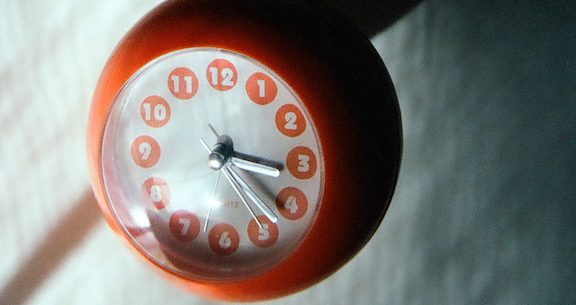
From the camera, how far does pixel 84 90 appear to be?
88cm

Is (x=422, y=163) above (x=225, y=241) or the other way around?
above

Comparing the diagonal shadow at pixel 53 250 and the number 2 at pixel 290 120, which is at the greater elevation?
the number 2 at pixel 290 120

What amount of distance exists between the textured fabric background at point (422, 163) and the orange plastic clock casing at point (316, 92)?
0.17 meters

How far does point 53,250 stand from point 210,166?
→ 35cm

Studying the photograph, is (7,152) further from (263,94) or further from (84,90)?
(263,94)

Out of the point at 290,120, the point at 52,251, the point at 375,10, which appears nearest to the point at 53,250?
the point at 52,251

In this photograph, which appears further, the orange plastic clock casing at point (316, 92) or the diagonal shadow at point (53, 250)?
the diagonal shadow at point (53, 250)

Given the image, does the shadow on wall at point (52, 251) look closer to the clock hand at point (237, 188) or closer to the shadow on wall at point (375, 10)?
the clock hand at point (237, 188)

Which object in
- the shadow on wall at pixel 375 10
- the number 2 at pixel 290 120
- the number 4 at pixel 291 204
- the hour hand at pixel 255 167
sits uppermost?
the shadow on wall at pixel 375 10

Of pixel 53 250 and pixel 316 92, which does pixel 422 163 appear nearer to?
pixel 316 92

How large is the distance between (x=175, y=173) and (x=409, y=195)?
318 mm

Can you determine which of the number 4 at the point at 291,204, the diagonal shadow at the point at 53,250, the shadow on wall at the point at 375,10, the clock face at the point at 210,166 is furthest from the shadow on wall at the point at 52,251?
the shadow on wall at the point at 375,10

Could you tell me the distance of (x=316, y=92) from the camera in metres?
0.63

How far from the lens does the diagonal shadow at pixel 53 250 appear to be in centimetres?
90
